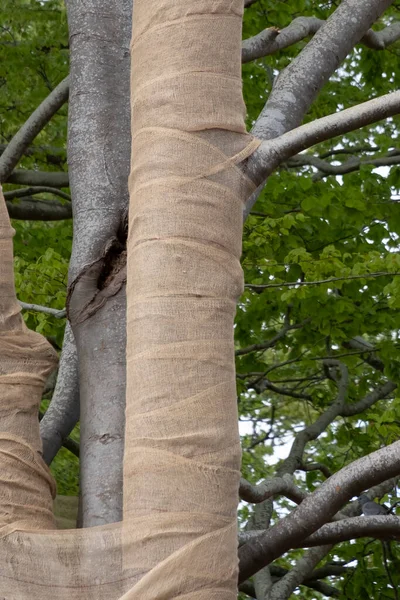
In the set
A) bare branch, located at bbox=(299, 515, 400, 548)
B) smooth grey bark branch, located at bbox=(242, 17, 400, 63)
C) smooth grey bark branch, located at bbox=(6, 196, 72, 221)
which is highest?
smooth grey bark branch, located at bbox=(6, 196, 72, 221)

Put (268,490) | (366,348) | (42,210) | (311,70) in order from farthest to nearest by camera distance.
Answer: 1. (366,348)
2. (42,210)
3. (268,490)
4. (311,70)

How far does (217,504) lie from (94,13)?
1.82m

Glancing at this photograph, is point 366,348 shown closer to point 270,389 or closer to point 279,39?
point 270,389

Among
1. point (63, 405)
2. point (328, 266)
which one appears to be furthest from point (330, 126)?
point (328, 266)

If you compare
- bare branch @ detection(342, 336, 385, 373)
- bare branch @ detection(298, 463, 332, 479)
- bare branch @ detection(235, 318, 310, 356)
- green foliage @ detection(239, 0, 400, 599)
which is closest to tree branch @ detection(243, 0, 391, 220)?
green foliage @ detection(239, 0, 400, 599)

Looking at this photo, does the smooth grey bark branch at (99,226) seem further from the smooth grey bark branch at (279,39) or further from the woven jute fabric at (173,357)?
the smooth grey bark branch at (279,39)

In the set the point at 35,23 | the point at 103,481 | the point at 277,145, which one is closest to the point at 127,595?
the point at 103,481

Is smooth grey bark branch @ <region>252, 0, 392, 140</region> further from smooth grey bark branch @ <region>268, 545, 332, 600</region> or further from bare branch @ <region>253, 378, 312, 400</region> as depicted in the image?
bare branch @ <region>253, 378, 312, 400</region>

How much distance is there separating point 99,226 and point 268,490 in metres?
1.16

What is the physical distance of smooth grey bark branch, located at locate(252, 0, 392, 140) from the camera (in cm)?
325

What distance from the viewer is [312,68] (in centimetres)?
338

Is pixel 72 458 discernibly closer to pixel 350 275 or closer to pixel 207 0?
pixel 350 275

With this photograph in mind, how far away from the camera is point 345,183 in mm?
7801

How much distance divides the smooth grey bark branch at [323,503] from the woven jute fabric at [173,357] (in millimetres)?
778
